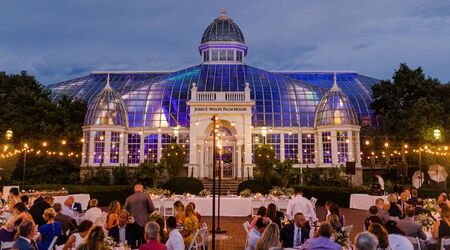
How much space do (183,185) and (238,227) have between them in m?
11.3

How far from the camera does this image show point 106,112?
33.8 metres

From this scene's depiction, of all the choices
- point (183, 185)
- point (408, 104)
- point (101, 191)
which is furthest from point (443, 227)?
point (408, 104)

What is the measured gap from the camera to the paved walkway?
13744 millimetres

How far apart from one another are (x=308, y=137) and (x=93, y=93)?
2328 cm

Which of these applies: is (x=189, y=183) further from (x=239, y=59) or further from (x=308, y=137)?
(x=239, y=59)

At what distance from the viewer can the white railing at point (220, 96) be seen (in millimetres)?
33375

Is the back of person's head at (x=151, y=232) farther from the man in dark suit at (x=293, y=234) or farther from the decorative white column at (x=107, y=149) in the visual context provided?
the decorative white column at (x=107, y=149)

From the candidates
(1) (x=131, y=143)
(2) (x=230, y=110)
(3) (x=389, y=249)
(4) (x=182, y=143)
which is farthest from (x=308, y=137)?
(3) (x=389, y=249)

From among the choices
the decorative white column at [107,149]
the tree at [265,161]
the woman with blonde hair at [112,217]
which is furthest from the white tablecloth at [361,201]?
the decorative white column at [107,149]

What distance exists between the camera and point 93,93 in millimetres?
43500

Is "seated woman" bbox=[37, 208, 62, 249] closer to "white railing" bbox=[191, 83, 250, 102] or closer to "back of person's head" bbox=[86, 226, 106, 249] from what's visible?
"back of person's head" bbox=[86, 226, 106, 249]

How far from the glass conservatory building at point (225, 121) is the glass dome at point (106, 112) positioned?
80 millimetres

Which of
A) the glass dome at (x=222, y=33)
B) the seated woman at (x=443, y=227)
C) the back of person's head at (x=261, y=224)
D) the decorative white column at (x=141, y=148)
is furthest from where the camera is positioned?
the glass dome at (x=222, y=33)

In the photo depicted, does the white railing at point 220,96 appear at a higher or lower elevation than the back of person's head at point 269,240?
higher
